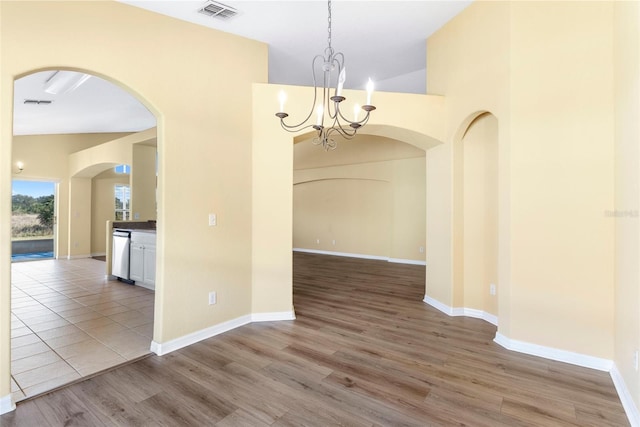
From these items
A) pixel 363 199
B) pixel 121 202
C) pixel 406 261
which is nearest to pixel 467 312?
pixel 406 261

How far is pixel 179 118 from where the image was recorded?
10.1 feet

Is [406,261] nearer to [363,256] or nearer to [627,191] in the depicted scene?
[363,256]

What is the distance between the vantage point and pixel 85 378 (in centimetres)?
245

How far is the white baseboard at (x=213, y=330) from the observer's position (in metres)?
2.92

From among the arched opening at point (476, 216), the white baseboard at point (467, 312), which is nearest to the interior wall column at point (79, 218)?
the white baseboard at point (467, 312)

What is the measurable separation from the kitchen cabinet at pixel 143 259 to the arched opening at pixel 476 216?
4.67 m

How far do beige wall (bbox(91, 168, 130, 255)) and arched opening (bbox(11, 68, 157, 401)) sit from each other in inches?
1.0

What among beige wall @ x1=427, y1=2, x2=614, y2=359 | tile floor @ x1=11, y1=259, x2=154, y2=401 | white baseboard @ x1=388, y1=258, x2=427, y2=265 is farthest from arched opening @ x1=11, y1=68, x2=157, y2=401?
white baseboard @ x1=388, y1=258, x2=427, y2=265

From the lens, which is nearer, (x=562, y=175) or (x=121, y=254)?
(x=562, y=175)

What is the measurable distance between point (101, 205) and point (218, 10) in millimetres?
8732

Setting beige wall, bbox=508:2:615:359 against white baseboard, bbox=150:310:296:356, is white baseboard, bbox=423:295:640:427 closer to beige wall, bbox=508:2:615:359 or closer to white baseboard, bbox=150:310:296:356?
beige wall, bbox=508:2:615:359

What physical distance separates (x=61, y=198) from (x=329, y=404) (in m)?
10.2

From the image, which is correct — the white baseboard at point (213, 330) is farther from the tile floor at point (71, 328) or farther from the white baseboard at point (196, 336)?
the tile floor at point (71, 328)

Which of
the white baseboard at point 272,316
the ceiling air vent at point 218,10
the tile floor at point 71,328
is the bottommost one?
the tile floor at point 71,328
